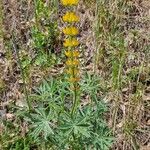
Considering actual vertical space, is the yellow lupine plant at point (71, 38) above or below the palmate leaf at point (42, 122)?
above

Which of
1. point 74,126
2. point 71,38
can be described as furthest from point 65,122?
point 71,38

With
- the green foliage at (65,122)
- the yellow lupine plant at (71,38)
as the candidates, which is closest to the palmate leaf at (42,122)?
the green foliage at (65,122)

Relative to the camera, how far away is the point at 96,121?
8.91 feet

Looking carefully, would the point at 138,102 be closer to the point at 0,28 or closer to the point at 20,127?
the point at 20,127

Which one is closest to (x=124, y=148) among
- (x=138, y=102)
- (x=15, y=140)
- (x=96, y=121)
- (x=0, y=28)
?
(x=138, y=102)

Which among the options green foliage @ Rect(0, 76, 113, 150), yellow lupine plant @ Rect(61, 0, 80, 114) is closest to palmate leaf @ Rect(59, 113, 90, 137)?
green foliage @ Rect(0, 76, 113, 150)

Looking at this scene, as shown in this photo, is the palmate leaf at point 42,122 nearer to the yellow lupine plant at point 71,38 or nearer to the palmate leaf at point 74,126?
the palmate leaf at point 74,126

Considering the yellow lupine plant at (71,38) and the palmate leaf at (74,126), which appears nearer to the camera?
the yellow lupine plant at (71,38)

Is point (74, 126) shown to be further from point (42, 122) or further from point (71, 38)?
point (71, 38)

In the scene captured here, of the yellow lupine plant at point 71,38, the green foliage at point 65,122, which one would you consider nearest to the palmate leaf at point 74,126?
the green foliage at point 65,122

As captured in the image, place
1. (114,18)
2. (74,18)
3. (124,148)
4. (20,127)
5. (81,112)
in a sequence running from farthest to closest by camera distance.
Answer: (114,18), (20,127), (124,148), (81,112), (74,18)

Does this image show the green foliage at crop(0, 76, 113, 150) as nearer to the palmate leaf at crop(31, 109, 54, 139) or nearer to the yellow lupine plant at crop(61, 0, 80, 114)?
the palmate leaf at crop(31, 109, 54, 139)

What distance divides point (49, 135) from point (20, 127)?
79cm

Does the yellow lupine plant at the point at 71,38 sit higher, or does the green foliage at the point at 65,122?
the yellow lupine plant at the point at 71,38
